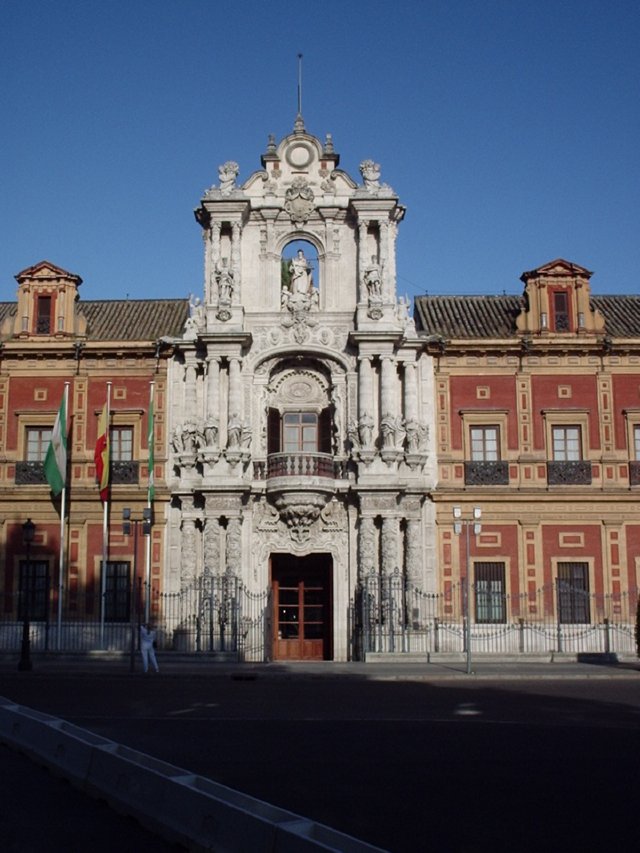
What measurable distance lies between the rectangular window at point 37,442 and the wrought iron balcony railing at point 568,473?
1665 centimetres

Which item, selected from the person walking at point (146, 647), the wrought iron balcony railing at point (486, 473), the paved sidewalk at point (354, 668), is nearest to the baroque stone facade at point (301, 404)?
the wrought iron balcony railing at point (486, 473)

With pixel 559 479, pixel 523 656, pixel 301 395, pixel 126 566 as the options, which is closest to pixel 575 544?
pixel 559 479

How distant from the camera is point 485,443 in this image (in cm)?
3481

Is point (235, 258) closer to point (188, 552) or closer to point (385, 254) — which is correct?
point (385, 254)

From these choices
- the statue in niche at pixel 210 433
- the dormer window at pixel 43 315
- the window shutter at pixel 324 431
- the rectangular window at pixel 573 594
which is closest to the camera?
the rectangular window at pixel 573 594

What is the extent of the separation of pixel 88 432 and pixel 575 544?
16.4m

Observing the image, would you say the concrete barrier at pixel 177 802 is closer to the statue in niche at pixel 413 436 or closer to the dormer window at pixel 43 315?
the statue in niche at pixel 413 436

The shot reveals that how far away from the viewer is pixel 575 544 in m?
33.9

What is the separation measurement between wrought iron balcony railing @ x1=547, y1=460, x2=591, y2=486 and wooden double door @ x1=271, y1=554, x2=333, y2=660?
7.73 meters

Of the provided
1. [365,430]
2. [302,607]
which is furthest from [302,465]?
[302,607]

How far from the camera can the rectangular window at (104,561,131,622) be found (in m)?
33.7

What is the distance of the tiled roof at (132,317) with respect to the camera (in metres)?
36.4

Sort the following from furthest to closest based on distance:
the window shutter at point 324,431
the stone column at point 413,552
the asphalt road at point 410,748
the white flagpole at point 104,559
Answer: the window shutter at point 324,431 → the stone column at point 413,552 → the white flagpole at point 104,559 → the asphalt road at point 410,748

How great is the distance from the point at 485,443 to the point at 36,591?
15396 millimetres
